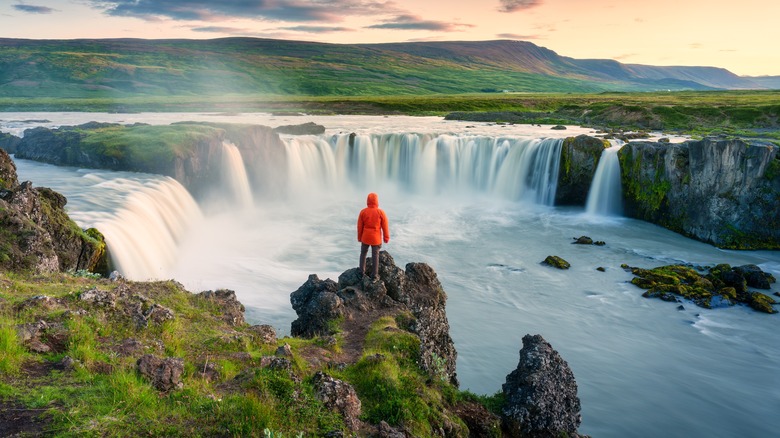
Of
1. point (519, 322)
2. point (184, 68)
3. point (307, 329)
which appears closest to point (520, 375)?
point (307, 329)

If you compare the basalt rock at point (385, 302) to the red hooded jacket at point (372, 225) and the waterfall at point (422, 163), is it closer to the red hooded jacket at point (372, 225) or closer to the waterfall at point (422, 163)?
the red hooded jacket at point (372, 225)

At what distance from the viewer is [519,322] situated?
19938 mm

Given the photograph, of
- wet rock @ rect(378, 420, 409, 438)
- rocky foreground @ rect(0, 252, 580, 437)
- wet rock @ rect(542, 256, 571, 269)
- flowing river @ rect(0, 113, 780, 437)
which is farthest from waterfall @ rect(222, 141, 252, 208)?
wet rock @ rect(378, 420, 409, 438)

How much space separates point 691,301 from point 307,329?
16696 mm

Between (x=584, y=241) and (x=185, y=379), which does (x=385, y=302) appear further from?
(x=584, y=241)

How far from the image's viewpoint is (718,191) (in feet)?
98.3

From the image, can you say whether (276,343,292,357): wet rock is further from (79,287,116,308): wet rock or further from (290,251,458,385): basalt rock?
(79,287,116,308): wet rock

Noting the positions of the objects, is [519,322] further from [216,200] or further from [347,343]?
[216,200]

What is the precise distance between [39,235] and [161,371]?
825cm

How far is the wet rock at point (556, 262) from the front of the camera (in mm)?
25802

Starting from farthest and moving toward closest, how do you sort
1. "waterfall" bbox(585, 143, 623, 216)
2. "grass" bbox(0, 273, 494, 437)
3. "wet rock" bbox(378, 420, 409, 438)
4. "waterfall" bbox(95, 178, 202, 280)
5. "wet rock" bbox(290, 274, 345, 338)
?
"waterfall" bbox(585, 143, 623, 216), "waterfall" bbox(95, 178, 202, 280), "wet rock" bbox(290, 274, 345, 338), "wet rock" bbox(378, 420, 409, 438), "grass" bbox(0, 273, 494, 437)

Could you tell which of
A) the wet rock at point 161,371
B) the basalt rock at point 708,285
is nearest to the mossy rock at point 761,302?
the basalt rock at point 708,285

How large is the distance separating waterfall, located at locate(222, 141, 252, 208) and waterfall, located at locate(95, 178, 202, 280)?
544 cm

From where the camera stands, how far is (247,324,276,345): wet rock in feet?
35.2
